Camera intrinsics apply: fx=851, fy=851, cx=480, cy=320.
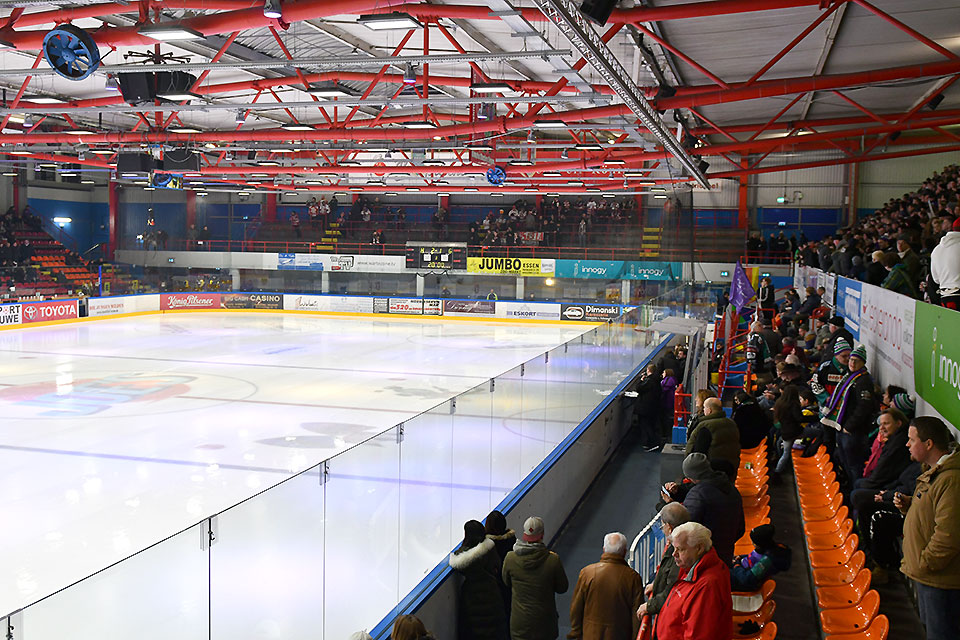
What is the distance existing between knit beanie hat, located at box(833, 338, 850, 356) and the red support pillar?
41236 mm

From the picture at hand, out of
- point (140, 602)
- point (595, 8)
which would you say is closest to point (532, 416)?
point (595, 8)

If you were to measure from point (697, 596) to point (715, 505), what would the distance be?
1549 mm

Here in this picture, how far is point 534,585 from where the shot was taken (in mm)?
5359

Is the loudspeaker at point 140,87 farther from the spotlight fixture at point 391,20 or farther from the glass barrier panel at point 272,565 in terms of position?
the glass barrier panel at point 272,565

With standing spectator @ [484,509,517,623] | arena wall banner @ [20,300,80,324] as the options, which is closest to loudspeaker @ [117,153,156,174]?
arena wall banner @ [20,300,80,324]

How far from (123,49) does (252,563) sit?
15.3 m

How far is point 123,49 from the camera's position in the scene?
16438mm

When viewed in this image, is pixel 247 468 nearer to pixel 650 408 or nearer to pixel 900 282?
pixel 650 408

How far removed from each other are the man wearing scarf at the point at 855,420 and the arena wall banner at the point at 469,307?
2651cm

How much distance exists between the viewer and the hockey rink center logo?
15.2m

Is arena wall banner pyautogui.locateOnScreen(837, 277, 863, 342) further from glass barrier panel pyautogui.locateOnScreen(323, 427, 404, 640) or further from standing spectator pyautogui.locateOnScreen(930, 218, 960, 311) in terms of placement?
glass barrier panel pyautogui.locateOnScreen(323, 427, 404, 640)

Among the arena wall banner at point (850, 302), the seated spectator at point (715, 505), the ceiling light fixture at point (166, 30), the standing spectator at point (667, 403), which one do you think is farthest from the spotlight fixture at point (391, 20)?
the arena wall banner at point (850, 302)

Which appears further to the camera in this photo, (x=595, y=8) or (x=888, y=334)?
(x=888, y=334)

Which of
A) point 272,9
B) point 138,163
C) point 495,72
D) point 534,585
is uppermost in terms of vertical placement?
point 495,72
